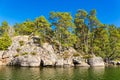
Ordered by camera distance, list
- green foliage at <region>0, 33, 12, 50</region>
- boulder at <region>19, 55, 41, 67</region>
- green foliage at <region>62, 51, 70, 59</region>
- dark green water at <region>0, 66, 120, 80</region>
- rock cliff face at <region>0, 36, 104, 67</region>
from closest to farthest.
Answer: dark green water at <region>0, 66, 120, 80</region>, boulder at <region>19, 55, 41, 67</region>, rock cliff face at <region>0, 36, 104, 67</region>, green foliage at <region>62, 51, 70, 59</region>, green foliage at <region>0, 33, 12, 50</region>

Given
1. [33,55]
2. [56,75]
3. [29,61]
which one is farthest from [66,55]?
[56,75]

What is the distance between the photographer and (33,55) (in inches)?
3428

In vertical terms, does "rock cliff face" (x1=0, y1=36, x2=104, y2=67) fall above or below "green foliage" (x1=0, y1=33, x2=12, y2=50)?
below

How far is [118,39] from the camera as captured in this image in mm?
110688

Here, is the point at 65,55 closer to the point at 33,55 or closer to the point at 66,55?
the point at 66,55

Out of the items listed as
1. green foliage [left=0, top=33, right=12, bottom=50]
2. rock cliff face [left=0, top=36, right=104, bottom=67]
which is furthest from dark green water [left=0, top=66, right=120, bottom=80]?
green foliage [left=0, top=33, right=12, bottom=50]

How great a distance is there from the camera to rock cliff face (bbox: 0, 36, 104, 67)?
3376 inches

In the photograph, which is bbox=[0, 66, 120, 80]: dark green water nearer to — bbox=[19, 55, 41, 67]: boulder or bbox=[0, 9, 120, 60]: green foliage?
bbox=[19, 55, 41, 67]: boulder

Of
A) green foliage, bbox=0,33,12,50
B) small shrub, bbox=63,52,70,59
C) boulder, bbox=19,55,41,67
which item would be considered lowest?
boulder, bbox=19,55,41,67

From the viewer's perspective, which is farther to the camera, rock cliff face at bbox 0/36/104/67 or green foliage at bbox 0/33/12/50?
green foliage at bbox 0/33/12/50

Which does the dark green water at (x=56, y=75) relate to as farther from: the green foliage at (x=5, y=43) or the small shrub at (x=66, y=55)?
the green foliage at (x=5, y=43)

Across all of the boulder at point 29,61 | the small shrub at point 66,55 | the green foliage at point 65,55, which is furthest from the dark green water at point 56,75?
the green foliage at point 65,55

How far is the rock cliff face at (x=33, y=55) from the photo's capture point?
85750 mm

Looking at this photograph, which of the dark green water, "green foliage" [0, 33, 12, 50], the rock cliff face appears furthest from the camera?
"green foliage" [0, 33, 12, 50]
